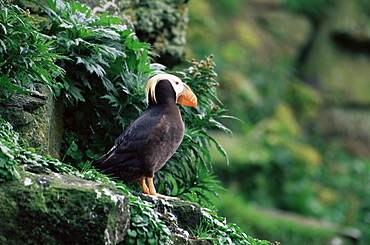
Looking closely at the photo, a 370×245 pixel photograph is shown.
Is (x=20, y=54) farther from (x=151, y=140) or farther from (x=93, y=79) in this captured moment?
(x=151, y=140)

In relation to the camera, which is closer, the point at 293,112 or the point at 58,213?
the point at 58,213

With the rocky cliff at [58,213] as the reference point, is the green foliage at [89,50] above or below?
above

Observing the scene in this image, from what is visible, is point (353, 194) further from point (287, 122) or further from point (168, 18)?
point (168, 18)

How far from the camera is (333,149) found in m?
14.3

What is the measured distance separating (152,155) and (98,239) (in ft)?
3.23

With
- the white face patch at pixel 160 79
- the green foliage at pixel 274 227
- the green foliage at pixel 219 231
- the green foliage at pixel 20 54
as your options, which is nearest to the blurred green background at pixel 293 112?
the green foliage at pixel 274 227

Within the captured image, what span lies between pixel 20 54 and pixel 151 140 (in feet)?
4.02

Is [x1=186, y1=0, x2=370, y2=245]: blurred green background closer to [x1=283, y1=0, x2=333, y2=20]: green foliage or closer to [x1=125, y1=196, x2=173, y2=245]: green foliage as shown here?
[x1=283, y1=0, x2=333, y2=20]: green foliage

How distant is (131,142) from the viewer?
3994 mm

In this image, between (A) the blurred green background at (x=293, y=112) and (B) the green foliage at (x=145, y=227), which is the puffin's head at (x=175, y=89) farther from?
(A) the blurred green background at (x=293, y=112)

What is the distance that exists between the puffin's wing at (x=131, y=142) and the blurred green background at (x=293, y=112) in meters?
5.41

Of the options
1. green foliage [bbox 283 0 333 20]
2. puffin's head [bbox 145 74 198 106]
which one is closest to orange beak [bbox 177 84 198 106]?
puffin's head [bbox 145 74 198 106]

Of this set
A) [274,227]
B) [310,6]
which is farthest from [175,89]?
[310,6]

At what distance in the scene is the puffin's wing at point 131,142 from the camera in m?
3.98
